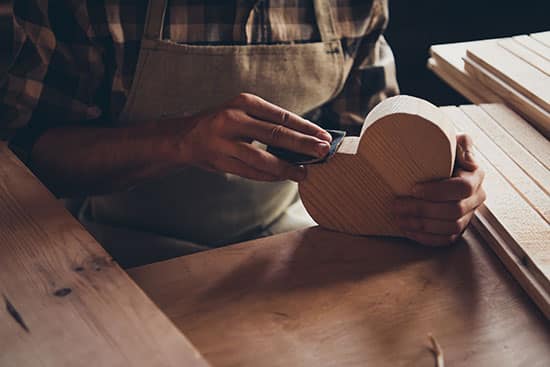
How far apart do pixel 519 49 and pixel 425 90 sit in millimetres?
1219

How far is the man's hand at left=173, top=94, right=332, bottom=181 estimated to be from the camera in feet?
3.15

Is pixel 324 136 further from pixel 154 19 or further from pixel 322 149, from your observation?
pixel 154 19

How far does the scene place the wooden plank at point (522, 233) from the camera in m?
0.82

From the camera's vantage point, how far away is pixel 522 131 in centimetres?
118

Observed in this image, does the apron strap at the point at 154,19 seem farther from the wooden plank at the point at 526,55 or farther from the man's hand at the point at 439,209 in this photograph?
the wooden plank at the point at 526,55

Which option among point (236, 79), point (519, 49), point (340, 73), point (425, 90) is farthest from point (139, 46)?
point (425, 90)

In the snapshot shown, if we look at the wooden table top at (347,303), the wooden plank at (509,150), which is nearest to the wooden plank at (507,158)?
the wooden plank at (509,150)

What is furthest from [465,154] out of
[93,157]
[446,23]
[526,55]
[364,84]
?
[446,23]

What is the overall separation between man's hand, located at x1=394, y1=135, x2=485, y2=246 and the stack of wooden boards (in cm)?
30

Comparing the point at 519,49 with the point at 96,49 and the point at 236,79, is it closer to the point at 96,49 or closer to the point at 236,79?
the point at 236,79

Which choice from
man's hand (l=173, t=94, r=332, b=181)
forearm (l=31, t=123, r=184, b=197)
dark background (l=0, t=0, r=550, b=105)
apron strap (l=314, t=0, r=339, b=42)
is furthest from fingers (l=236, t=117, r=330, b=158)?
dark background (l=0, t=0, r=550, b=105)

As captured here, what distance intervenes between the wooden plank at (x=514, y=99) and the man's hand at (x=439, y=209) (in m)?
0.28

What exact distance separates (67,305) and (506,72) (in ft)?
3.13

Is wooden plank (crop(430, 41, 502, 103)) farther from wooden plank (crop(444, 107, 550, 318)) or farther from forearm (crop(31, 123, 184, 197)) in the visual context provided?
forearm (crop(31, 123, 184, 197))
